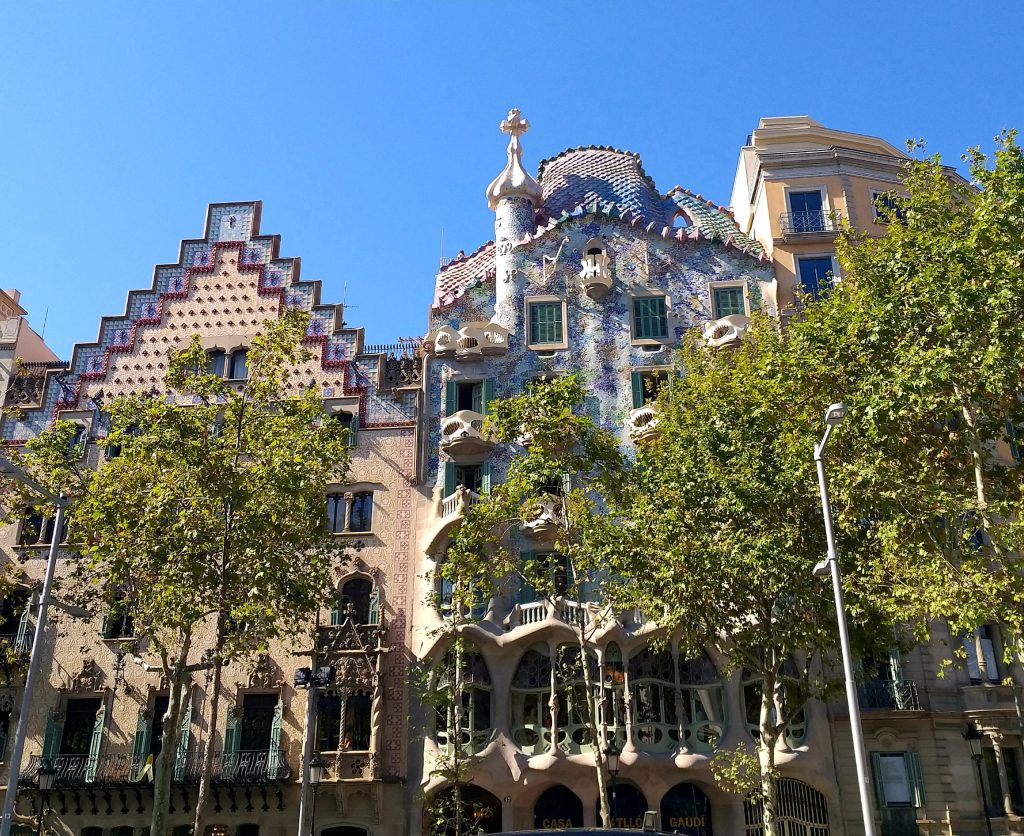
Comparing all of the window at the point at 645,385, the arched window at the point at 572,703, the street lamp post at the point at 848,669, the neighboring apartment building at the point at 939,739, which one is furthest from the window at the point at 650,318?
the street lamp post at the point at 848,669

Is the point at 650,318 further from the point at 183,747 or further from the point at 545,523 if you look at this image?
the point at 183,747

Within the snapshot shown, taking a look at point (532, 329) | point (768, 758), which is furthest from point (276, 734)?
point (532, 329)

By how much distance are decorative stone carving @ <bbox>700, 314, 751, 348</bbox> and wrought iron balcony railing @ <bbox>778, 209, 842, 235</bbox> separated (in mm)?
3816

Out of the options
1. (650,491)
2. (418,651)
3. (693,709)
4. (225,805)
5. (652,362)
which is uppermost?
(652,362)

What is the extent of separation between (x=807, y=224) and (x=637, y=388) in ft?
26.6

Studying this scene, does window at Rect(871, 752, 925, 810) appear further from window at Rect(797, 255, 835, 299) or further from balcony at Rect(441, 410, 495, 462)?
window at Rect(797, 255, 835, 299)

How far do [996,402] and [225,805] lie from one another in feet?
72.0

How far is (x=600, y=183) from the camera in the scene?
36.2 m

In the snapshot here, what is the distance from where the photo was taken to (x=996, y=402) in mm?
19625

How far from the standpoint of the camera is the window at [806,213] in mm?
32719

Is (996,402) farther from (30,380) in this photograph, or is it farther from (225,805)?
(30,380)

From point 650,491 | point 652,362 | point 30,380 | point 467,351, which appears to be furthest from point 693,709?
point 30,380

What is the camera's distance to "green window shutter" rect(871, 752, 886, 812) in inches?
1019

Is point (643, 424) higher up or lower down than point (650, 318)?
lower down
